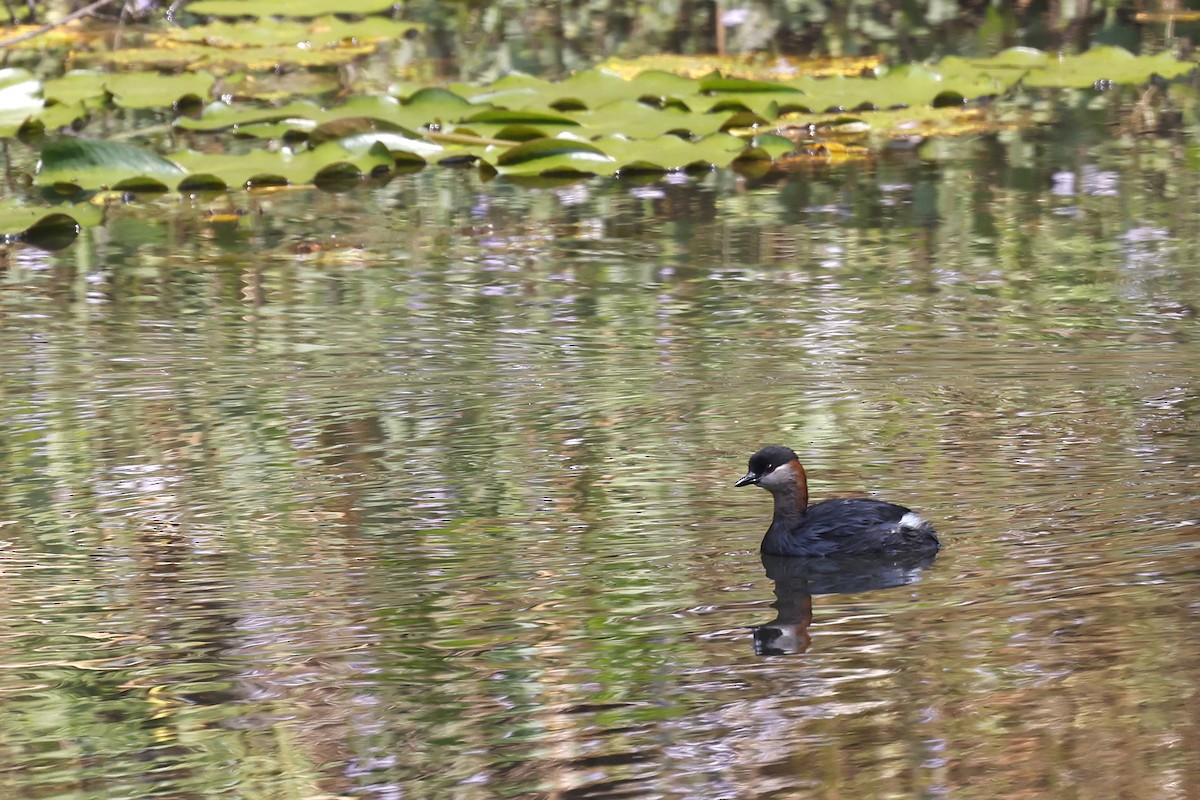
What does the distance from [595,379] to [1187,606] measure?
2.24 m

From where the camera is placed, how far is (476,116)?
9281mm

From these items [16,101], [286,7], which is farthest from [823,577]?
[286,7]

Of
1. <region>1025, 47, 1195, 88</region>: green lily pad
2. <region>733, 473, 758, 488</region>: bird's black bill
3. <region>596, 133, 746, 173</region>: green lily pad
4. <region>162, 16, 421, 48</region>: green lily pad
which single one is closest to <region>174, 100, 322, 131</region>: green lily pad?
<region>596, 133, 746, 173</region>: green lily pad

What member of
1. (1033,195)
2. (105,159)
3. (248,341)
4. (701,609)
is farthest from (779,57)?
(701,609)

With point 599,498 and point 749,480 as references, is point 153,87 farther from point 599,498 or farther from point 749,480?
point 749,480

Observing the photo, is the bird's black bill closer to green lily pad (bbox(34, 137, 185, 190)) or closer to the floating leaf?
green lily pad (bbox(34, 137, 185, 190))

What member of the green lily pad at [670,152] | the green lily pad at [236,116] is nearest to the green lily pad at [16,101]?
the green lily pad at [236,116]

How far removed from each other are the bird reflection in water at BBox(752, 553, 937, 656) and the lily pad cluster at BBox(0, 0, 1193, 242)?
14.4ft

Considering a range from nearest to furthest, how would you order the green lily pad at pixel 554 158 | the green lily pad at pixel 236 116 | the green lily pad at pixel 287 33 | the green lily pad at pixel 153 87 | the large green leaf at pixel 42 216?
the large green leaf at pixel 42 216
the green lily pad at pixel 554 158
the green lily pad at pixel 236 116
the green lily pad at pixel 153 87
the green lily pad at pixel 287 33

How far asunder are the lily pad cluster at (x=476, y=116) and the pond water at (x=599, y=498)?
61 centimetres

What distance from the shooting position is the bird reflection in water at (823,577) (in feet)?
13.3

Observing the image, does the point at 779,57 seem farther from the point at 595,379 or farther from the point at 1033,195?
the point at 595,379

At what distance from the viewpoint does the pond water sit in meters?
3.41

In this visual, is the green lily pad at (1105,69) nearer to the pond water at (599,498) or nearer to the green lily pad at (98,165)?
the pond water at (599,498)
